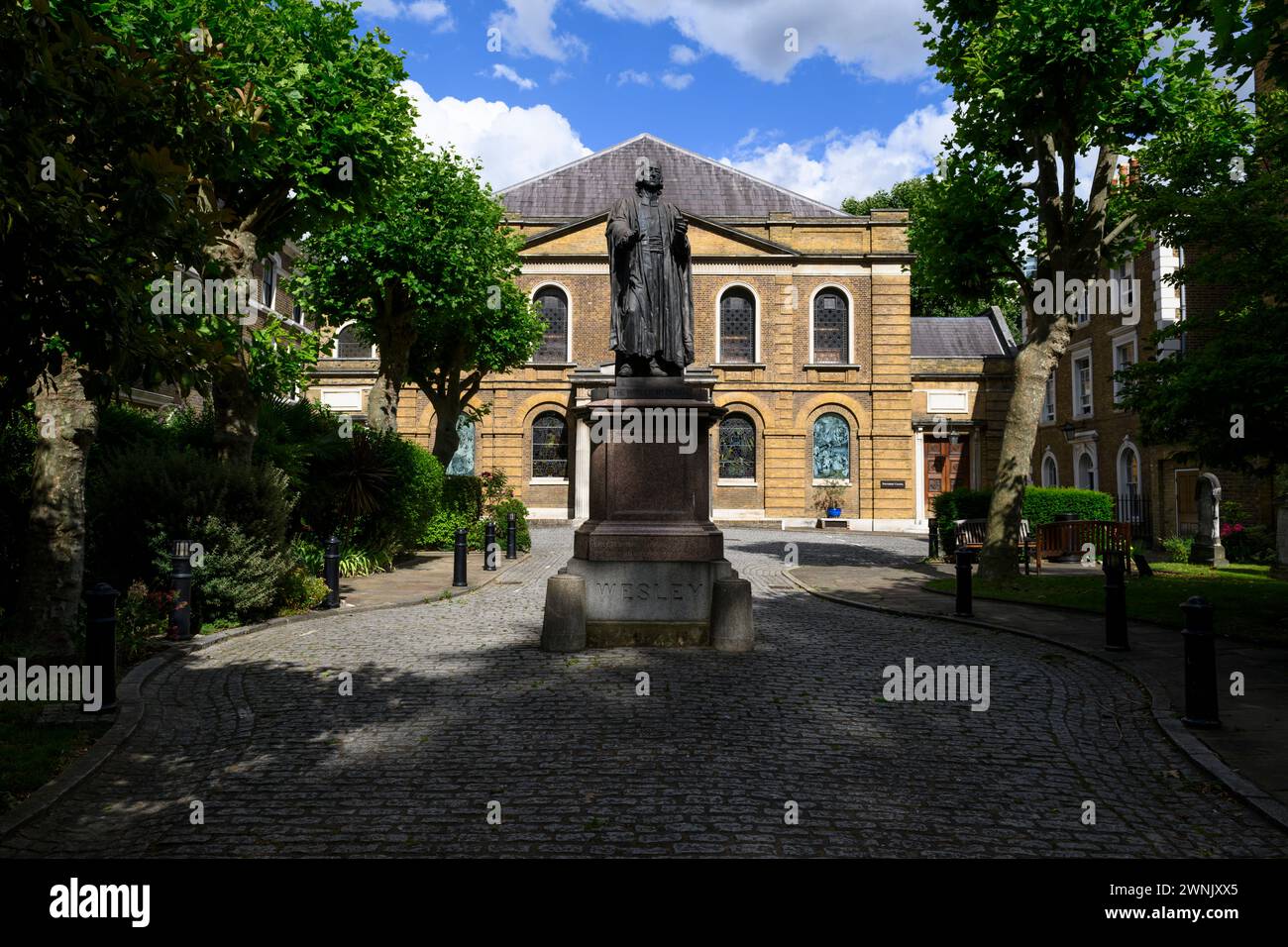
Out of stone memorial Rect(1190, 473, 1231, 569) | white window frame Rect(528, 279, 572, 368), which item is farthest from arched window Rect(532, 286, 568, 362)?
stone memorial Rect(1190, 473, 1231, 569)

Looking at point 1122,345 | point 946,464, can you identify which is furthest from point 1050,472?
point 1122,345

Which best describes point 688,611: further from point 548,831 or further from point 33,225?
point 33,225

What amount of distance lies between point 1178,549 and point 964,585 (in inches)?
519

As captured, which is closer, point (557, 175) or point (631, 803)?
point (631, 803)

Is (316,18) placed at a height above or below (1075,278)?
above

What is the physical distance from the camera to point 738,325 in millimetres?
33500

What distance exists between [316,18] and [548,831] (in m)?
12.0

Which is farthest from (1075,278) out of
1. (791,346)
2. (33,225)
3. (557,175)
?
(557,175)

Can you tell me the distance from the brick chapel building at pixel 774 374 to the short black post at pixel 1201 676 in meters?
26.0

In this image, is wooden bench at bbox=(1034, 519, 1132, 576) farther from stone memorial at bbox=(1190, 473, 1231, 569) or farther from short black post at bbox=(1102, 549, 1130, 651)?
short black post at bbox=(1102, 549, 1130, 651)

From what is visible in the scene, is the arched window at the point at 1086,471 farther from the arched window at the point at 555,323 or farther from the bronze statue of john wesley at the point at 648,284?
the bronze statue of john wesley at the point at 648,284

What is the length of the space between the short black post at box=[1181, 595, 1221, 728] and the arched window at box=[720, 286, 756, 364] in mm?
27765

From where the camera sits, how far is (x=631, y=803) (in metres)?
4.20

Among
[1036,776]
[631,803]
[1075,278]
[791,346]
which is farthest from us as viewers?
[791,346]
